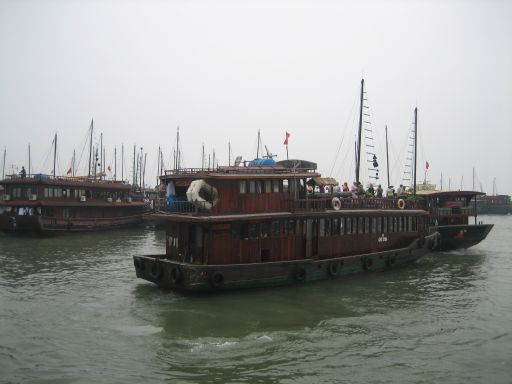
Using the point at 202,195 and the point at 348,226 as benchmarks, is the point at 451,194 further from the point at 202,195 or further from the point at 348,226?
the point at 202,195

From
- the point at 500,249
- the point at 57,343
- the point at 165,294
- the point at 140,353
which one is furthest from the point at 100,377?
the point at 500,249

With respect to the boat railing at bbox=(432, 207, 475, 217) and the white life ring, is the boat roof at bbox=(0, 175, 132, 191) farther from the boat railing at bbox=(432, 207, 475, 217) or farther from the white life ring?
the boat railing at bbox=(432, 207, 475, 217)

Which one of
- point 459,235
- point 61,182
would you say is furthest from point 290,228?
point 61,182

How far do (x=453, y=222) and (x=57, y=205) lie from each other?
29132 mm

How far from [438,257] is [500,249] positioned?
8643 mm

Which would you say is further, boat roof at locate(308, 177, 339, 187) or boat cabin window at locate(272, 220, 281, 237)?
boat roof at locate(308, 177, 339, 187)

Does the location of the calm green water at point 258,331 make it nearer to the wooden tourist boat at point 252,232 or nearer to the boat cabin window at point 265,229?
the wooden tourist boat at point 252,232

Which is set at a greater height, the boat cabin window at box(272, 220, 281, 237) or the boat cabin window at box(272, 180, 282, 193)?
the boat cabin window at box(272, 180, 282, 193)

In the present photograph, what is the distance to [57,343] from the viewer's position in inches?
463

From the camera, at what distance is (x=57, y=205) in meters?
35.6

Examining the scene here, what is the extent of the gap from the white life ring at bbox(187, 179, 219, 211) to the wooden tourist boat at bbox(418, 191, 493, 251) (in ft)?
59.4

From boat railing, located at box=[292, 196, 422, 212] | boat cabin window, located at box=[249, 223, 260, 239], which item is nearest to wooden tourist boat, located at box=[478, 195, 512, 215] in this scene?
boat railing, located at box=[292, 196, 422, 212]

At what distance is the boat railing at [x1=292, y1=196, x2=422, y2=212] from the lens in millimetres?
17938

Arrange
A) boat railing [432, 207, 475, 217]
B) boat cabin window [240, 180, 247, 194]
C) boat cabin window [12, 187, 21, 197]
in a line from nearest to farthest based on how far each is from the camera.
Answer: boat cabin window [240, 180, 247, 194] < boat railing [432, 207, 475, 217] < boat cabin window [12, 187, 21, 197]
